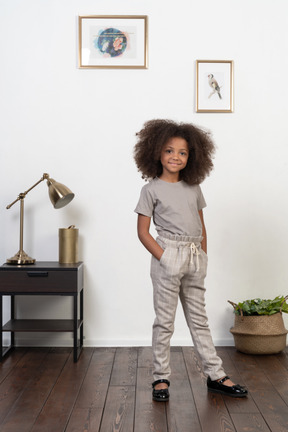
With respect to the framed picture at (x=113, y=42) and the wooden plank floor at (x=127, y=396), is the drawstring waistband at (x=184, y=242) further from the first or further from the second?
the framed picture at (x=113, y=42)

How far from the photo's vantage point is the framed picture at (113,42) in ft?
10.7

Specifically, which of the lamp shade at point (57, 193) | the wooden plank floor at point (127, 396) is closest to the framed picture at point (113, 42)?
the lamp shade at point (57, 193)

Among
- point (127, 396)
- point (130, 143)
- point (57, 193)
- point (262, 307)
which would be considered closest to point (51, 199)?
point (57, 193)

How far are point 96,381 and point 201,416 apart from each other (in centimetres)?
63

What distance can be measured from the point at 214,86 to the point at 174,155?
112 cm

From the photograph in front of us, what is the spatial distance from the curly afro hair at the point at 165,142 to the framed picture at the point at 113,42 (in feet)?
3.35

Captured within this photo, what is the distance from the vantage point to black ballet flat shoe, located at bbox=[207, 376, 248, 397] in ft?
7.58

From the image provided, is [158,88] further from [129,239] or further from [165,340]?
[165,340]

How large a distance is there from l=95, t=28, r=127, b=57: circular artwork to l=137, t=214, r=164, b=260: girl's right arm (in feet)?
4.44

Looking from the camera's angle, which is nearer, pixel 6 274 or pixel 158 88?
pixel 6 274

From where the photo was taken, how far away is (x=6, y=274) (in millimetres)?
2961

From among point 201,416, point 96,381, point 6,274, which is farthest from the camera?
point 6,274

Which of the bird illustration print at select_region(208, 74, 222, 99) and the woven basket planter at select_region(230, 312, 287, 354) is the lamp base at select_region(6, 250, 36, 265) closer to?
the woven basket planter at select_region(230, 312, 287, 354)

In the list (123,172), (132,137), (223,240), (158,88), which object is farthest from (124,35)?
(223,240)
